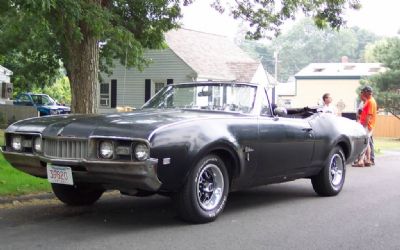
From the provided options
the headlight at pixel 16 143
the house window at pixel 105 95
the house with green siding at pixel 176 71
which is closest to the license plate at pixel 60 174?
the headlight at pixel 16 143

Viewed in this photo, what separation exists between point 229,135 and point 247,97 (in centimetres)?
105

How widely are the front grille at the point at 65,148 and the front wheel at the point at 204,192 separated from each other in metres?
1.09

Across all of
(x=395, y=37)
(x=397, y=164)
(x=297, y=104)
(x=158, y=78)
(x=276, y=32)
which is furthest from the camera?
(x=297, y=104)

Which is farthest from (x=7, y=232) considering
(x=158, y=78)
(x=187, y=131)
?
(x=158, y=78)

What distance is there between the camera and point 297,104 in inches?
2105

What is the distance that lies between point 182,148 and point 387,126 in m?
34.3

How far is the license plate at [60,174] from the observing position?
5.89 metres

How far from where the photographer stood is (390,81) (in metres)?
33.5

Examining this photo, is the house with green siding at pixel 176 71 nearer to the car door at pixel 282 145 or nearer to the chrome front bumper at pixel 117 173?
the car door at pixel 282 145

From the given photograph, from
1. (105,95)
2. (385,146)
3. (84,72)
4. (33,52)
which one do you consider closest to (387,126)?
(385,146)

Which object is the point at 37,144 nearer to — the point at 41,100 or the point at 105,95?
→ the point at 105,95

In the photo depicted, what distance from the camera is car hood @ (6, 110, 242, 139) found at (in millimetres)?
5711

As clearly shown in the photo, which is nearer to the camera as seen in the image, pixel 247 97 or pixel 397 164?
pixel 247 97

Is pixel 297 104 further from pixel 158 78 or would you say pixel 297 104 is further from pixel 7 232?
pixel 7 232
